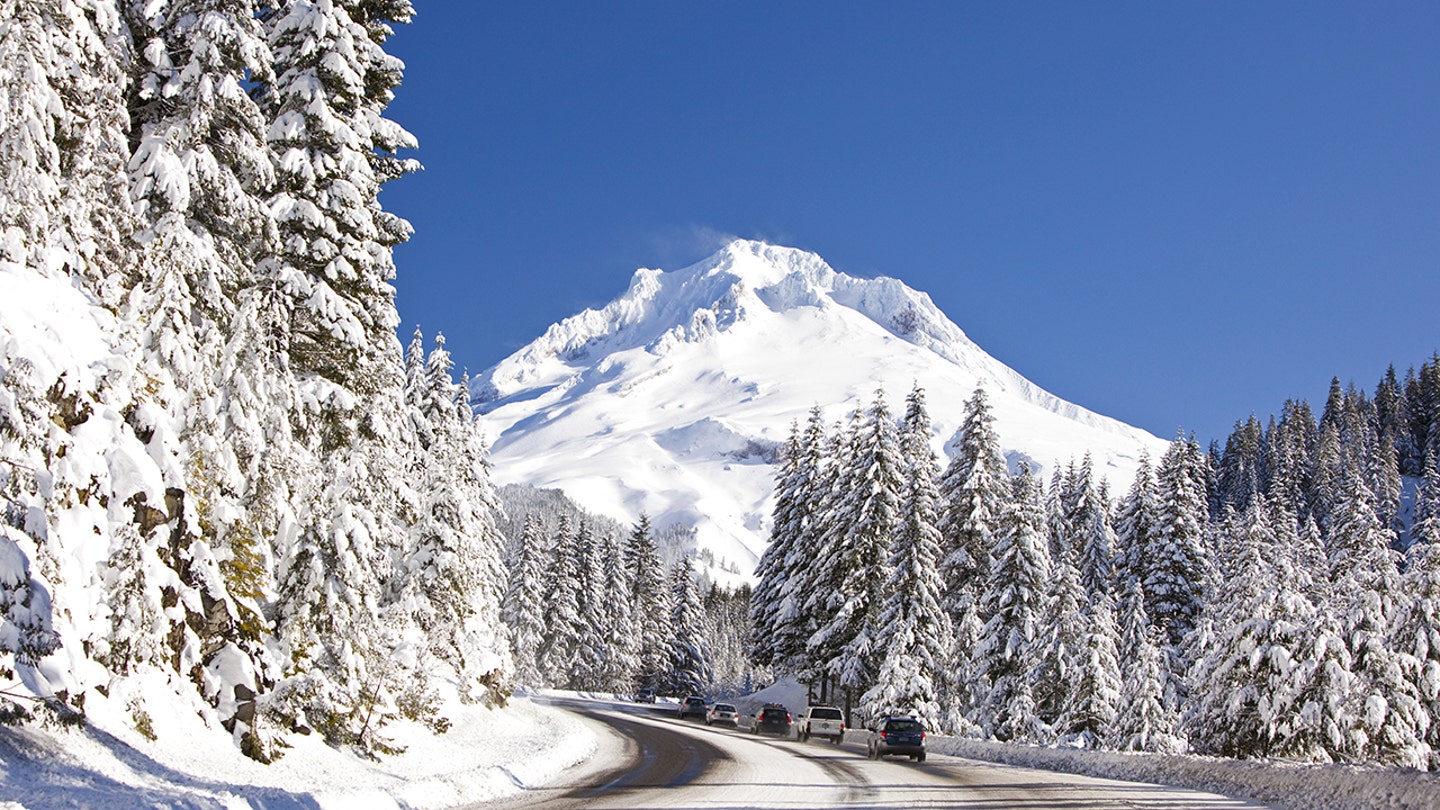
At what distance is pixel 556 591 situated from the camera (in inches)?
3036

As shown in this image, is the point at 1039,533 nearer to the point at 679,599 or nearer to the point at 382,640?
the point at 382,640

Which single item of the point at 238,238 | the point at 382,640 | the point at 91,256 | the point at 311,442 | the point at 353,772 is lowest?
the point at 353,772

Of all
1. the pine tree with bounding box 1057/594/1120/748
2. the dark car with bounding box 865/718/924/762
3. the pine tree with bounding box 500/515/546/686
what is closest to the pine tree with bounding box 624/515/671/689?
the pine tree with bounding box 500/515/546/686

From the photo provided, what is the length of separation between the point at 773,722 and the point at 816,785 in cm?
2393

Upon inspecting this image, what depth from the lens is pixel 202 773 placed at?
13.8m

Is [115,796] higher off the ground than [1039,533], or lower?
lower

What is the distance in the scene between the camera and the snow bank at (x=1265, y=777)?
15266 mm

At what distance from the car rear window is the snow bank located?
2.57 meters

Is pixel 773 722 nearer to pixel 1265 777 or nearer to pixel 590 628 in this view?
pixel 1265 777

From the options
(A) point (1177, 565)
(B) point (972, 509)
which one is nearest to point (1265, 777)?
(B) point (972, 509)

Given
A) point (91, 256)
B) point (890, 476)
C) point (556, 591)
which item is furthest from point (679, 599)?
point (91, 256)

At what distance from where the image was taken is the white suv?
3809cm

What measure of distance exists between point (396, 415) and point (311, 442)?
8.73 ft

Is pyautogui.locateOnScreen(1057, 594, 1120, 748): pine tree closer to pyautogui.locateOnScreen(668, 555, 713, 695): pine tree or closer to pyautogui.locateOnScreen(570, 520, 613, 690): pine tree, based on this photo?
pyautogui.locateOnScreen(668, 555, 713, 695): pine tree
